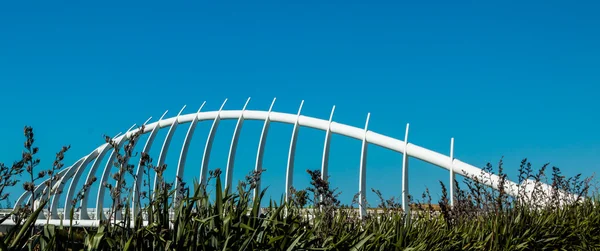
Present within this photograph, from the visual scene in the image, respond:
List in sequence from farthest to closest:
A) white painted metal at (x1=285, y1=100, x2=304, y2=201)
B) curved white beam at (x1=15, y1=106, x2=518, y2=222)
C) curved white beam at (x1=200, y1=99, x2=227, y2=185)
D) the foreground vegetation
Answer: curved white beam at (x1=200, y1=99, x2=227, y2=185), white painted metal at (x1=285, y1=100, x2=304, y2=201), curved white beam at (x1=15, y1=106, x2=518, y2=222), the foreground vegetation

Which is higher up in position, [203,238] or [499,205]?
[499,205]

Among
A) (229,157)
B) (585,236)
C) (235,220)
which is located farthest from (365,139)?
(235,220)

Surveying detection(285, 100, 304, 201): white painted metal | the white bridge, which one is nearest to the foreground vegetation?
the white bridge

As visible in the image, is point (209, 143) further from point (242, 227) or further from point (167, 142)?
point (242, 227)

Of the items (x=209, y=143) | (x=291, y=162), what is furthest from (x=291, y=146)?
(x=209, y=143)

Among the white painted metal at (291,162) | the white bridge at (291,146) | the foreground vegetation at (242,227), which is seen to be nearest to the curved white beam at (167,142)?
the white bridge at (291,146)

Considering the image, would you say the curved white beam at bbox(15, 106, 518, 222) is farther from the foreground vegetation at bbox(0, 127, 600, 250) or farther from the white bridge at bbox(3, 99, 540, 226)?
the foreground vegetation at bbox(0, 127, 600, 250)

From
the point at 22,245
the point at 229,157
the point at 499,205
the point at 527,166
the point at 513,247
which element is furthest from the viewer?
the point at 229,157

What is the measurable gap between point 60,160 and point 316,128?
14813 millimetres

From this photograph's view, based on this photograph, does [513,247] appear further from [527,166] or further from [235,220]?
[235,220]

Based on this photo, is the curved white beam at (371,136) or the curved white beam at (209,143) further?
the curved white beam at (209,143)

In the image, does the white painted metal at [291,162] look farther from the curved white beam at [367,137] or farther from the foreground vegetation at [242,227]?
the foreground vegetation at [242,227]

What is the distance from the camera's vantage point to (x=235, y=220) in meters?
3.91

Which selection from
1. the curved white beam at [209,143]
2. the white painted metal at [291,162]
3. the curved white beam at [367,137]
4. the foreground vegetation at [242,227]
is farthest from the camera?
the curved white beam at [209,143]
